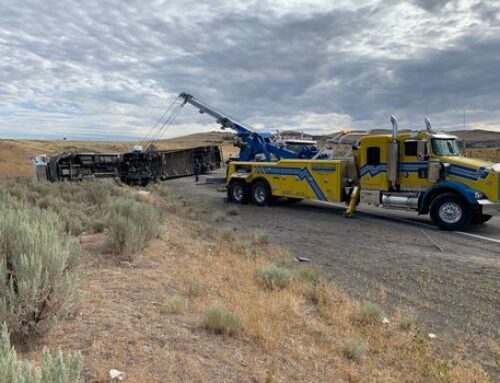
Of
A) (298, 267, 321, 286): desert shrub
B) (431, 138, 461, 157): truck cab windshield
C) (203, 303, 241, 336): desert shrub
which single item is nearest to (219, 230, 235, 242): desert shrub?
(298, 267, 321, 286): desert shrub

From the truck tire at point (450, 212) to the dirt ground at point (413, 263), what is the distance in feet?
1.51

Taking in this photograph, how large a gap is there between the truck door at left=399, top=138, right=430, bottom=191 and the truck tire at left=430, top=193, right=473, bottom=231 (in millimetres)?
850

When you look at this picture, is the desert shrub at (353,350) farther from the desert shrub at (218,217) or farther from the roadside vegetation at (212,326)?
the desert shrub at (218,217)

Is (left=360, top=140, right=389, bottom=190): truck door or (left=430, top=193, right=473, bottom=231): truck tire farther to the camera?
(left=360, top=140, right=389, bottom=190): truck door

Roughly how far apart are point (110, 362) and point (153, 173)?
78.6ft

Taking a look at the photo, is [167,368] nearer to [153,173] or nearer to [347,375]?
[347,375]

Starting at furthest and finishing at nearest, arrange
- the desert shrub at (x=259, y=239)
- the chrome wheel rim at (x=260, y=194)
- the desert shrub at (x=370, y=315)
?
the chrome wheel rim at (x=260, y=194) < the desert shrub at (x=259, y=239) < the desert shrub at (x=370, y=315)

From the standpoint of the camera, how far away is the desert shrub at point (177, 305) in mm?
4848

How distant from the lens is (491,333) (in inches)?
213

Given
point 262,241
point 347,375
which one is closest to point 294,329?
point 347,375

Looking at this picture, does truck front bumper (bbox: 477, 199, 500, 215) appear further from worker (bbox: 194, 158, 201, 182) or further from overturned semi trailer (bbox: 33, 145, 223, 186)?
worker (bbox: 194, 158, 201, 182)

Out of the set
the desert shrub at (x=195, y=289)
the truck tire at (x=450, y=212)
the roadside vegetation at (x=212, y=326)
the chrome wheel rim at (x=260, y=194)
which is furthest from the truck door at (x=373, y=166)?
the desert shrub at (x=195, y=289)

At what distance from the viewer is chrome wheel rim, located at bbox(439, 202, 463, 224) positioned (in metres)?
12.7

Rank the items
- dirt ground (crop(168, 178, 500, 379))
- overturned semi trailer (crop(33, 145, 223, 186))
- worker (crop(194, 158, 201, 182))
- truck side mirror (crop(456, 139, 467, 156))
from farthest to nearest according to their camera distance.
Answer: worker (crop(194, 158, 201, 182)) < overturned semi trailer (crop(33, 145, 223, 186)) < truck side mirror (crop(456, 139, 467, 156)) < dirt ground (crop(168, 178, 500, 379))
